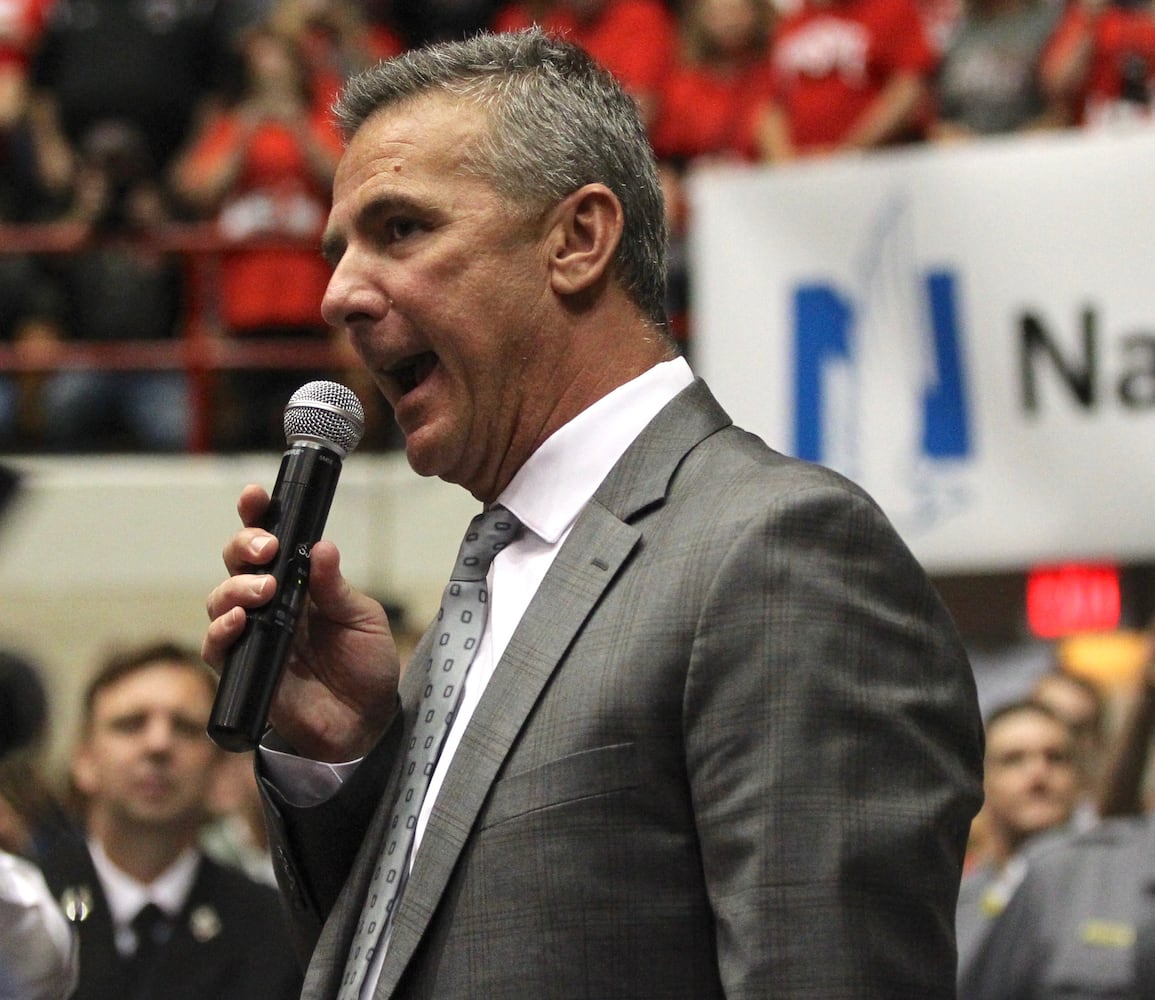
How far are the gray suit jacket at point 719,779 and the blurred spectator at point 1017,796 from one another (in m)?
3.18

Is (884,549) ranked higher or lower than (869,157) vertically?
lower

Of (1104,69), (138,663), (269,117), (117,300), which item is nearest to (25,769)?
(138,663)

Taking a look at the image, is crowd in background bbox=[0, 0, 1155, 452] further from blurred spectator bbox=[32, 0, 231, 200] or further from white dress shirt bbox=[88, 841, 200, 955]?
white dress shirt bbox=[88, 841, 200, 955]

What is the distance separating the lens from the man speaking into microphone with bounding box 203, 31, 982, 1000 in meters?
1.57

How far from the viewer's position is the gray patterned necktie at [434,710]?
1.80 m

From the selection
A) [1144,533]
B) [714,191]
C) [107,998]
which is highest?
[714,191]

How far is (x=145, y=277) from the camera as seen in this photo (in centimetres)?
701

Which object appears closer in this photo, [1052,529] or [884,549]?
[884,549]

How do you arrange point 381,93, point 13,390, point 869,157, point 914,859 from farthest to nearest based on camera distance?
point 13,390, point 869,157, point 381,93, point 914,859

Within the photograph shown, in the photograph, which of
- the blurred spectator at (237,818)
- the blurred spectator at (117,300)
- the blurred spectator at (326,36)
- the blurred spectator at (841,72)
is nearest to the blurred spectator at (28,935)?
the blurred spectator at (237,818)

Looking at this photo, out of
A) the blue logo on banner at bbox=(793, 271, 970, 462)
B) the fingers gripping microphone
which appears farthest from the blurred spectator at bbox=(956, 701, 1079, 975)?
the fingers gripping microphone

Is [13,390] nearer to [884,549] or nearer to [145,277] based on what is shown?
[145,277]

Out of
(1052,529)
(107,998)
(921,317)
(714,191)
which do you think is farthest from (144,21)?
(107,998)

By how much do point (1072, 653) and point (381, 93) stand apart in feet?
12.0
